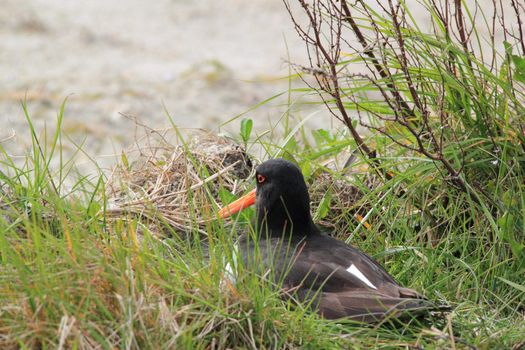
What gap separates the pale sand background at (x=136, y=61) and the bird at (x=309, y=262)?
12.0 ft

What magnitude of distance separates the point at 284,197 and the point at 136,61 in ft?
20.0

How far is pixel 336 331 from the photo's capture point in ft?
12.0

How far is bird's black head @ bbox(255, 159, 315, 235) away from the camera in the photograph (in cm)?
457

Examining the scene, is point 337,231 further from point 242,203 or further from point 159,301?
point 159,301

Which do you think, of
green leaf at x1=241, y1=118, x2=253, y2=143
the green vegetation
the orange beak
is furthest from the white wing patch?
green leaf at x1=241, y1=118, x2=253, y2=143

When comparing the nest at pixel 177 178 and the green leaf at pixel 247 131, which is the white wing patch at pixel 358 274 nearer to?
the nest at pixel 177 178

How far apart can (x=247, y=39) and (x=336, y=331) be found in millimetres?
7432

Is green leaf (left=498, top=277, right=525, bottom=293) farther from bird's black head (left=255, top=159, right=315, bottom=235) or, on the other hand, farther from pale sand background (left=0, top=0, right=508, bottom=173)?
pale sand background (left=0, top=0, right=508, bottom=173)

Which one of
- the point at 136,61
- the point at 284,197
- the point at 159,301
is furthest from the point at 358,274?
the point at 136,61

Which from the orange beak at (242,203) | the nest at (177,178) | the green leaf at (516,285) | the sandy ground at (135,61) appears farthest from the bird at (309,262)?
the sandy ground at (135,61)

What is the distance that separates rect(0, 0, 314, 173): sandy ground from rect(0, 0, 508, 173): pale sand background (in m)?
0.01

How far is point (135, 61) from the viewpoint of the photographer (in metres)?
10.4

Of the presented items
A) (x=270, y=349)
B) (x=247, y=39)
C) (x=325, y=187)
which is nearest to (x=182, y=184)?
(x=325, y=187)

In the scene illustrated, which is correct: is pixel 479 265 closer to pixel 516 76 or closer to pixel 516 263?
pixel 516 263
